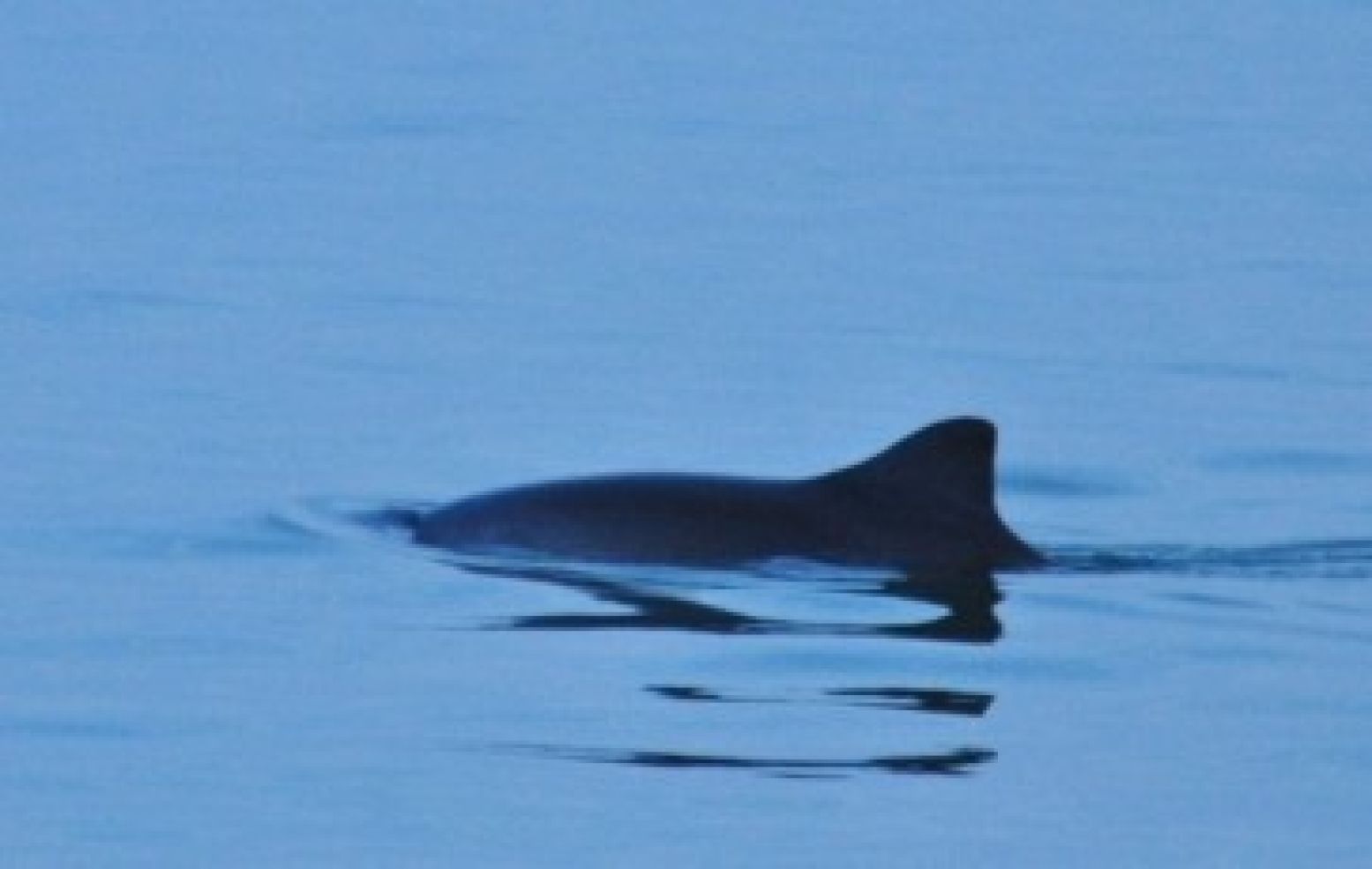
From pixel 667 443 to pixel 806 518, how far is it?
3.61 meters

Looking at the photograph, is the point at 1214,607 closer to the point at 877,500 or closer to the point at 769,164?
the point at 877,500

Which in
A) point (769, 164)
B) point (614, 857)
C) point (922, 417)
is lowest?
Answer: point (614, 857)

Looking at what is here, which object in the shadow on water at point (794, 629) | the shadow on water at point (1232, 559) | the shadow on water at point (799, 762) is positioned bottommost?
the shadow on water at point (799, 762)

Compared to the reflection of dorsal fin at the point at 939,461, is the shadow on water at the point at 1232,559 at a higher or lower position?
lower

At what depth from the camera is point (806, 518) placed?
16016 mm

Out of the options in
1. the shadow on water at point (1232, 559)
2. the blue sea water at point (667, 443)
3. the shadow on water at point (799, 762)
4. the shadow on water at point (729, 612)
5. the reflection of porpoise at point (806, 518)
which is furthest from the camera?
the shadow on water at point (1232, 559)

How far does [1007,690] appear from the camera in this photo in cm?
1423

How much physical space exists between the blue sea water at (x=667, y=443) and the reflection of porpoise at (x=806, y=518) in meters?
0.18

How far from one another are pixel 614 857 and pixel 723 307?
12.6 metres

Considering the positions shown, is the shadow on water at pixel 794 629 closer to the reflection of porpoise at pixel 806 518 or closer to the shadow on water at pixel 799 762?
the shadow on water at pixel 799 762

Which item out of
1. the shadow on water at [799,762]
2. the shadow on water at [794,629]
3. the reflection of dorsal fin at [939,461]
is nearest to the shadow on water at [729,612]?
the shadow on water at [794,629]

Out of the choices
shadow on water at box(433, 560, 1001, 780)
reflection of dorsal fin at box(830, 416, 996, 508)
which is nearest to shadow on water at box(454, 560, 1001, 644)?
shadow on water at box(433, 560, 1001, 780)

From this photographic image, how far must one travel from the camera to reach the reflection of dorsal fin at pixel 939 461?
16016mm

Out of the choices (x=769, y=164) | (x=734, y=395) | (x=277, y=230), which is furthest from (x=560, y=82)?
(x=734, y=395)
